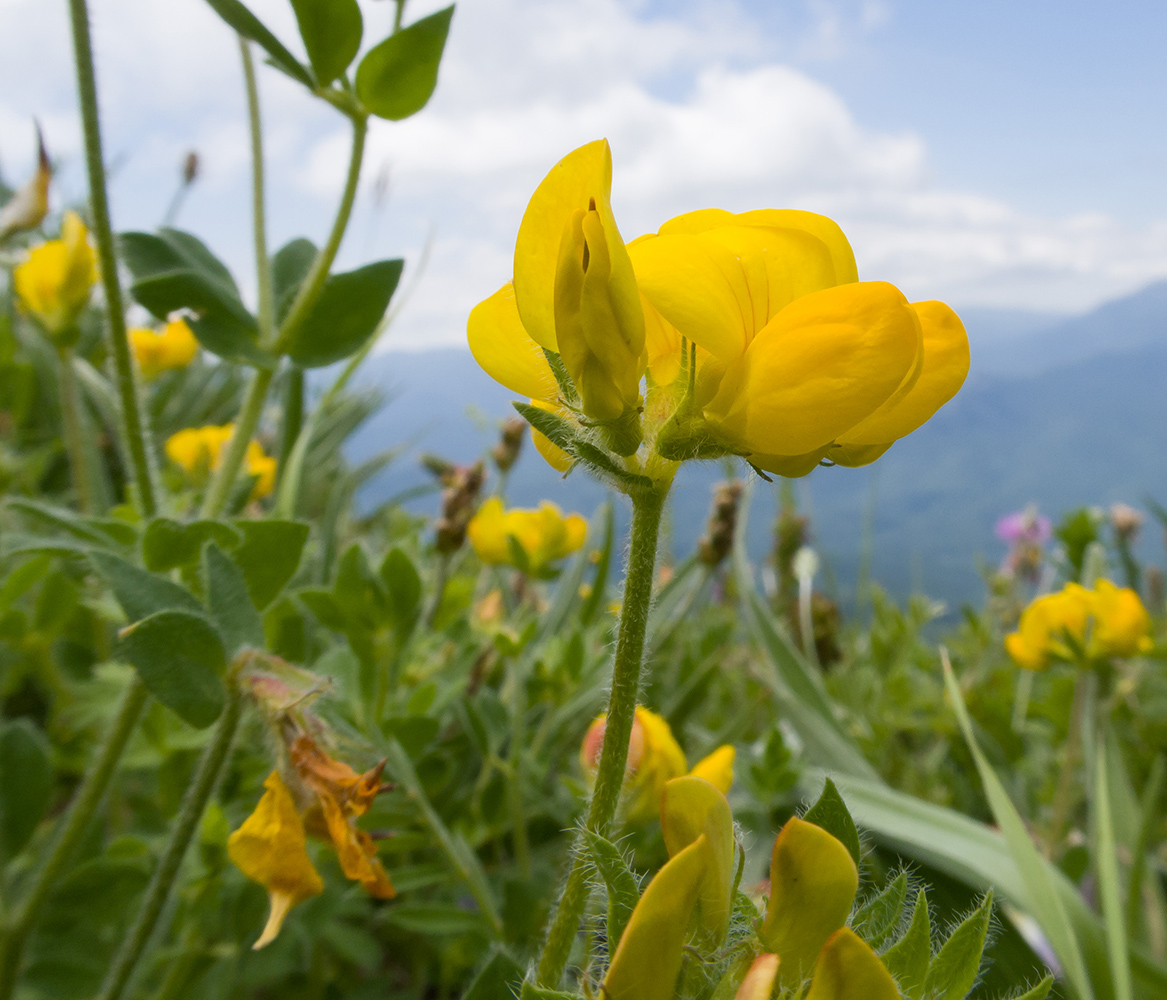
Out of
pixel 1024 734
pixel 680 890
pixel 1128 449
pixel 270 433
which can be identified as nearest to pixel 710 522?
pixel 1024 734

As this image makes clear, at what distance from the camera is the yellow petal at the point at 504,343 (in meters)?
0.34

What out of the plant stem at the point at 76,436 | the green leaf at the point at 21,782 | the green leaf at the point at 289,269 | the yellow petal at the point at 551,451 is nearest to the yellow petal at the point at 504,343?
the yellow petal at the point at 551,451

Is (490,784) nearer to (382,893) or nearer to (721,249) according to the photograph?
(382,893)

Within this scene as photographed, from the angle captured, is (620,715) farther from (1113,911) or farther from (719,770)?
(1113,911)

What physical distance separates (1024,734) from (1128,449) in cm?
4601

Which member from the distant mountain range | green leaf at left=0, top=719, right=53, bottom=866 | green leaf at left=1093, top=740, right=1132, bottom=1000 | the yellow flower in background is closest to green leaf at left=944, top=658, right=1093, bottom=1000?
green leaf at left=1093, top=740, right=1132, bottom=1000

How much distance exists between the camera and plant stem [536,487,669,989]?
0.28 metres

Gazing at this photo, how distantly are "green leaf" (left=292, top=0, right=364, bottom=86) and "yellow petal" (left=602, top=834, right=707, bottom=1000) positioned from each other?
0.46 metres

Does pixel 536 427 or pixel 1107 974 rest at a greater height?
pixel 536 427

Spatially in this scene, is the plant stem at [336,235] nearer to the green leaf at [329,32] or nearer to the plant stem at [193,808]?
the green leaf at [329,32]

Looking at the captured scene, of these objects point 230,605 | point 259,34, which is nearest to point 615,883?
point 230,605

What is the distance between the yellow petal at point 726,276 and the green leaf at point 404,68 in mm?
257

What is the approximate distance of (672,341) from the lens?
337mm

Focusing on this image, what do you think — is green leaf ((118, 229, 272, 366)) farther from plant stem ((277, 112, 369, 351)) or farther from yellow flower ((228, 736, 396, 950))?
yellow flower ((228, 736, 396, 950))
